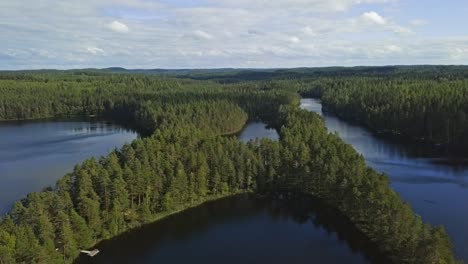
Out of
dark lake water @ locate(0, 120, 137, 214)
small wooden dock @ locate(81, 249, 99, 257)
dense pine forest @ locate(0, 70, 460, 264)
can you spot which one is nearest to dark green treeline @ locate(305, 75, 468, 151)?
dense pine forest @ locate(0, 70, 460, 264)

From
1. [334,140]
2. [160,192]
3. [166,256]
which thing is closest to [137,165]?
[160,192]

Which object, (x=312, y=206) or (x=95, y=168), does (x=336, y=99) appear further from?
(x=95, y=168)

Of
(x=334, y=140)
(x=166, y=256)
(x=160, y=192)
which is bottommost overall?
(x=166, y=256)

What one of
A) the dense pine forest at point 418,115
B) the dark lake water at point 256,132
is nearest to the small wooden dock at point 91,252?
the dark lake water at point 256,132

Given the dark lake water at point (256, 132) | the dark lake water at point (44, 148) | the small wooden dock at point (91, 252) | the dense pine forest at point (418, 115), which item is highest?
the dense pine forest at point (418, 115)

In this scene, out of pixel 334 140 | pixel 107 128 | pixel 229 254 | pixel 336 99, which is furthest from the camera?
pixel 336 99

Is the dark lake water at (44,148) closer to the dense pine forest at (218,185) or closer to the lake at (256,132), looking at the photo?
the dense pine forest at (218,185)
